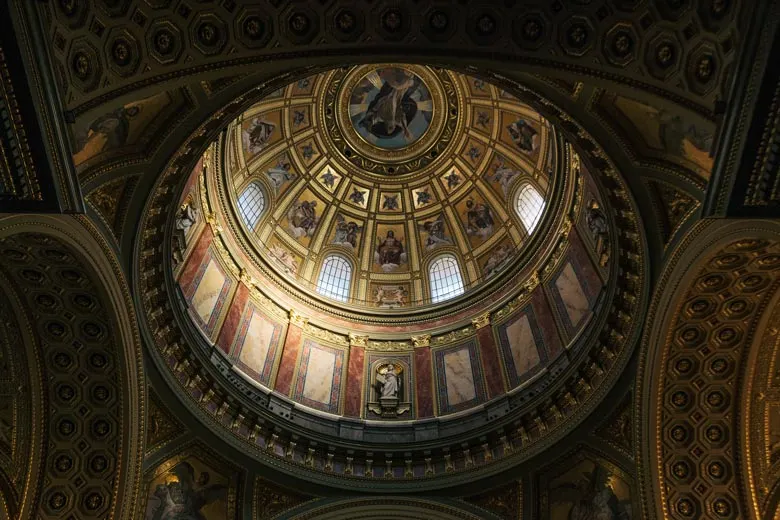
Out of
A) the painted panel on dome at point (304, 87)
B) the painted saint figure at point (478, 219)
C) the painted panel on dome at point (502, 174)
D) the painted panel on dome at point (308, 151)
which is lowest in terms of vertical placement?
the painted saint figure at point (478, 219)

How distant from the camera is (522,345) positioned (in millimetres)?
23984

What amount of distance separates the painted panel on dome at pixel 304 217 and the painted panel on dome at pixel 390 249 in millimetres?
3105

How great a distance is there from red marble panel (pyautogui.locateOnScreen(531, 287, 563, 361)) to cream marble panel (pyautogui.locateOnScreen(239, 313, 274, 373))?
10108mm

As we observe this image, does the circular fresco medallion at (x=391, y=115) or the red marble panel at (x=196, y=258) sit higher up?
the circular fresco medallion at (x=391, y=115)

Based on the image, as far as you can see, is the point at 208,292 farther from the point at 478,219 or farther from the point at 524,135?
the point at 524,135

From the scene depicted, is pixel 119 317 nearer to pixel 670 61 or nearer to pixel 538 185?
pixel 670 61

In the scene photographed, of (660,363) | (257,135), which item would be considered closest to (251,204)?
(257,135)

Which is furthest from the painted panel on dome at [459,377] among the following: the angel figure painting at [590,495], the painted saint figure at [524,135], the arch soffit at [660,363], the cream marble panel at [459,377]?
the painted saint figure at [524,135]

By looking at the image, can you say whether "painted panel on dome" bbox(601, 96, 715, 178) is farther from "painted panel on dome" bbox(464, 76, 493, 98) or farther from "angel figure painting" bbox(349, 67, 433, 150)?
"angel figure painting" bbox(349, 67, 433, 150)

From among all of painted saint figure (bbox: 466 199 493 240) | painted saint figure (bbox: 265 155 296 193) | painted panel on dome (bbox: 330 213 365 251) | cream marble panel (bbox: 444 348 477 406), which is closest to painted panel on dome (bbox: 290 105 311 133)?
painted saint figure (bbox: 265 155 296 193)

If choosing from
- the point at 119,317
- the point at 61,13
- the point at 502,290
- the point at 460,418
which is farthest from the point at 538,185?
the point at 61,13

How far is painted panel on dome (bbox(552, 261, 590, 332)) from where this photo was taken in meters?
21.7

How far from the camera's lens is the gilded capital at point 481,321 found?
25.9 meters

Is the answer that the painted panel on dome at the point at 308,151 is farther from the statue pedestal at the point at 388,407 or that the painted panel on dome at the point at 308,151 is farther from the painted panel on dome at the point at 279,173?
the statue pedestal at the point at 388,407
